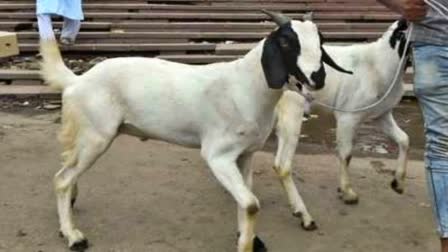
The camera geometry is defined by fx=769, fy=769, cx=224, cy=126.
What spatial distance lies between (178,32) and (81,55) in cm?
130

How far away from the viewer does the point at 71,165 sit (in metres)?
4.59

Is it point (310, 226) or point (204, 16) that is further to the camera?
point (204, 16)

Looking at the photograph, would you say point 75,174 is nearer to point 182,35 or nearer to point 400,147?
point 400,147

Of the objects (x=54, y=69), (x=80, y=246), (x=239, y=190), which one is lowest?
(x=80, y=246)

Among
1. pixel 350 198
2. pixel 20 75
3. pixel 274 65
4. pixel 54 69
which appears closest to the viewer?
pixel 274 65

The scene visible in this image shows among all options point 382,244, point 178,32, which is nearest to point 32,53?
A: point 178,32

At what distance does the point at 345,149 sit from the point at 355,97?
37 centimetres

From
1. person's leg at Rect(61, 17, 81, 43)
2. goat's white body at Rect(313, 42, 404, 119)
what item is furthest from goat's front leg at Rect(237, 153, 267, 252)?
person's leg at Rect(61, 17, 81, 43)

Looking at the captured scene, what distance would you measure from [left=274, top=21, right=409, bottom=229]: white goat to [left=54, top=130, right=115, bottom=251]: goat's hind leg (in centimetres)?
128

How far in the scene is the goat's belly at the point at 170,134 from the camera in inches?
173

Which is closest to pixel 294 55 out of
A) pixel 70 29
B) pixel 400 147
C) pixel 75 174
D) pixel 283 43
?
pixel 283 43

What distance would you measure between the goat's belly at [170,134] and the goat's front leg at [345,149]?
4.50 ft

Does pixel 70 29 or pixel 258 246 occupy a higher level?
pixel 258 246

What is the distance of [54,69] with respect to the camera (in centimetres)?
469
